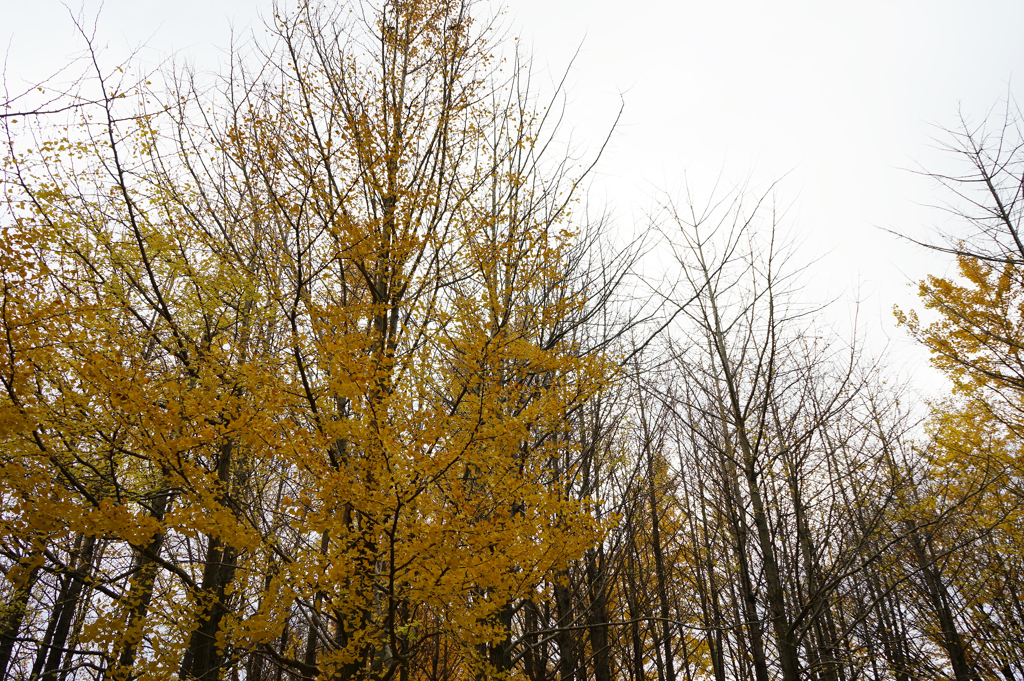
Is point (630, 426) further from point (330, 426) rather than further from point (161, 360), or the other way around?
point (161, 360)

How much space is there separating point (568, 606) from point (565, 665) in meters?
0.53

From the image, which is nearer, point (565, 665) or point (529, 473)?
point (529, 473)

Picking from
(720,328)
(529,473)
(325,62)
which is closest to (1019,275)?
(720,328)

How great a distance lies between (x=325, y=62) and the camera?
4.81 metres

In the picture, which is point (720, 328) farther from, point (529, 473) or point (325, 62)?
point (325, 62)

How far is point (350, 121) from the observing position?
4.13 m

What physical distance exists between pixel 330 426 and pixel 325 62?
387 centimetres

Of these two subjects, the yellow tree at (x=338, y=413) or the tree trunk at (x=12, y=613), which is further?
the tree trunk at (x=12, y=613)

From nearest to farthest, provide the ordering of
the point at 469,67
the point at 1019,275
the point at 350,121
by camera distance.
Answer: the point at 350,121, the point at 1019,275, the point at 469,67

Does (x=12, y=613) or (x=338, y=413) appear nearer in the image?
(x=338, y=413)

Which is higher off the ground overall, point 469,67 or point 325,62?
point 469,67

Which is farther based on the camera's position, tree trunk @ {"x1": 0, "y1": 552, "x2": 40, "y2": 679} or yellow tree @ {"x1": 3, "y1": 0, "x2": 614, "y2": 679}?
tree trunk @ {"x1": 0, "y1": 552, "x2": 40, "y2": 679}

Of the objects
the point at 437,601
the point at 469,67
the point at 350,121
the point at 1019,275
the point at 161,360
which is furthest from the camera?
the point at 161,360

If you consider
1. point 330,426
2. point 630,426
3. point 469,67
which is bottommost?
point 330,426
